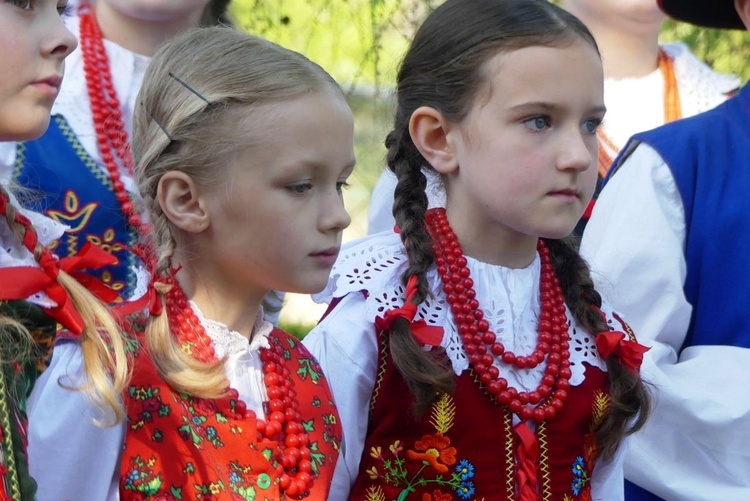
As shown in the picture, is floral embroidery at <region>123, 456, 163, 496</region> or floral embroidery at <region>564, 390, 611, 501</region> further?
floral embroidery at <region>564, 390, 611, 501</region>

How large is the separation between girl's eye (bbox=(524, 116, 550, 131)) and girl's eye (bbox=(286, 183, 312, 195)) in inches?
19.1

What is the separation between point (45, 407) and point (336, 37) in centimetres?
222

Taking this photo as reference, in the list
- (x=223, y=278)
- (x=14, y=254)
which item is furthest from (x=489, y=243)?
(x=14, y=254)

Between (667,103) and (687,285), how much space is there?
1019 mm

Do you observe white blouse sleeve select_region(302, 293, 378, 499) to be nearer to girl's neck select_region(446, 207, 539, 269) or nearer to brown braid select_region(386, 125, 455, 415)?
brown braid select_region(386, 125, 455, 415)

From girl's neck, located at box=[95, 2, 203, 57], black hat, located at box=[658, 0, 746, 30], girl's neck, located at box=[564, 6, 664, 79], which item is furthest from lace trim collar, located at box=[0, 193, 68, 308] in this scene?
girl's neck, located at box=[564, 6, 664, 79]

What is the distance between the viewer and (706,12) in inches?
122

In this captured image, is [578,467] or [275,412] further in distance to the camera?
[578,467]

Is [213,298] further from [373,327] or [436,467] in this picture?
[436,467]

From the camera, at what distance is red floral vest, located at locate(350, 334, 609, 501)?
2170 mm

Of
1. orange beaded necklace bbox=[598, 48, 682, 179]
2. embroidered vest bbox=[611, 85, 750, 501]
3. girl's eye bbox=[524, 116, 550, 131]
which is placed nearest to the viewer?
girl's eye bbox=[524, 116, 550, 131]

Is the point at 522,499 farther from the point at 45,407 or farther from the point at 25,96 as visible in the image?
the point at 25,96

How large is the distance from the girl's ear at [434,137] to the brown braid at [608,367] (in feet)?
0.96

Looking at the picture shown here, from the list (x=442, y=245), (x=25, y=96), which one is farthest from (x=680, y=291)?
(x=25, y=96)
